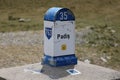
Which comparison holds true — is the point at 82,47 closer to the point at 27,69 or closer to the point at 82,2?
the point at 27,69

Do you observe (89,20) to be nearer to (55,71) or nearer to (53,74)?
(55,71)

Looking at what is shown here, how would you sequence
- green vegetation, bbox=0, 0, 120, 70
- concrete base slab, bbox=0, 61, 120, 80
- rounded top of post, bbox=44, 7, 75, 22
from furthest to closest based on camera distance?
green vegetation, bbox=0, 0, 120, 70 → rounded top of post, bbox=44, 7, 75, 22 → concrete base slab, bbox=0, 61, 120, 80

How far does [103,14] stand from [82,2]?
3.18m

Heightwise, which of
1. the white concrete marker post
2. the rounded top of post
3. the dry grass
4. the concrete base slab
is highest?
the rounded top of post

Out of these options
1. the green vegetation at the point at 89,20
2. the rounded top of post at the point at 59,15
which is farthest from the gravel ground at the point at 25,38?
the rounded top of post at the point at 59,15

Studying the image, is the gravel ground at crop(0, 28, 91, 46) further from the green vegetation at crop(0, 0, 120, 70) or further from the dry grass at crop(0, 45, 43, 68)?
the dry grass at crop(0, 45, 43, 68)

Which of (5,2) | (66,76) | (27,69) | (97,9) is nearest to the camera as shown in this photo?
(66,76)

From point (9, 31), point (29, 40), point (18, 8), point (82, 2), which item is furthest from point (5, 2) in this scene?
point (29, 40)

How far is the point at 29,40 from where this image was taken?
40.7ft

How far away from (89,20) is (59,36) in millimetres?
13664

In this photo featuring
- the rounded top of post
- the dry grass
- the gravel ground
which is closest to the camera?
the rounded top of post

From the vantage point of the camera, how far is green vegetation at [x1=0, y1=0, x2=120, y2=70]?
10828 mm

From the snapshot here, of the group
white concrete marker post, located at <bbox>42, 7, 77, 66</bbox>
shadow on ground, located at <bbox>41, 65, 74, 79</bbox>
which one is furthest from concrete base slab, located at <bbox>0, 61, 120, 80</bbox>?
white concrete marker post, located at <bbox>42, 7, 77, 66</bbox>

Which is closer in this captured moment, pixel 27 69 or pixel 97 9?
pixel 27 69
